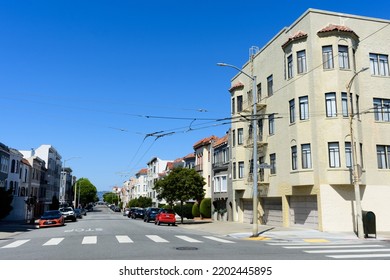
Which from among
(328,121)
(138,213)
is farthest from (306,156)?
(138,213)

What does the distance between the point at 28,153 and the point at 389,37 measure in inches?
2519

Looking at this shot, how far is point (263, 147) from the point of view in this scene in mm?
32000

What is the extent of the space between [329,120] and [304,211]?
6.72 m

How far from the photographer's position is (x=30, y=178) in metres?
60.6

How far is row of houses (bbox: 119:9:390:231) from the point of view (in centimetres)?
2420

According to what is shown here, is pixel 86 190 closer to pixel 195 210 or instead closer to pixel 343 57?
pixel 195 210

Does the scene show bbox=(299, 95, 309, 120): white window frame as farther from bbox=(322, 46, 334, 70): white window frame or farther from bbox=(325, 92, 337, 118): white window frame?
bbox=(322, 46, 334, 70): white window frame

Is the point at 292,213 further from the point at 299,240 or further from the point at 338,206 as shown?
the point at 299,240

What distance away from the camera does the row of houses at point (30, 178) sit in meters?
48.3

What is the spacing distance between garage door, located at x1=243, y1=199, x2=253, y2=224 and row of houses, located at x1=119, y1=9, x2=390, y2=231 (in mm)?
4212

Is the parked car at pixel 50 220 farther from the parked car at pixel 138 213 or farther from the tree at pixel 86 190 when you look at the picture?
the tree at pixel 86 190

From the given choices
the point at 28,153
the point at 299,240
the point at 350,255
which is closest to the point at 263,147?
the point at 299,240

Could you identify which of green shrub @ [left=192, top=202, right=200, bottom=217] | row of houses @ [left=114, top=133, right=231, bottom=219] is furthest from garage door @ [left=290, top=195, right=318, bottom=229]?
green shrub @ [left=192, top=202, right=200, bottom=217]

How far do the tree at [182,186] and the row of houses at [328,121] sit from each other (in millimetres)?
9048
